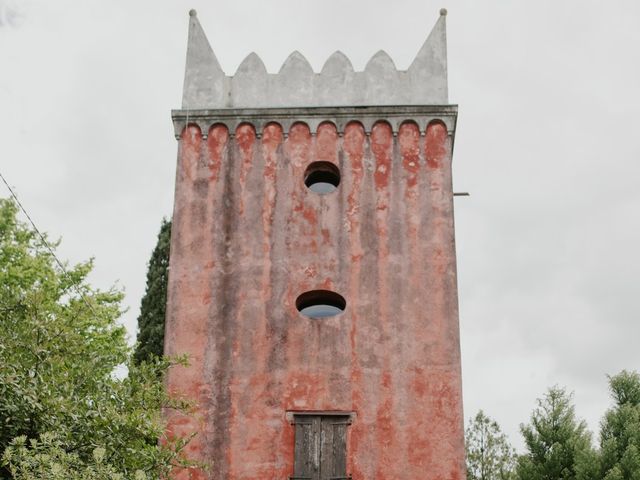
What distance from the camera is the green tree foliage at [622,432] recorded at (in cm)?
2273

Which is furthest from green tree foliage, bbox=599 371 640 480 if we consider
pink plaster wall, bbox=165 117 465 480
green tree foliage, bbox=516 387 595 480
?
pink plaster wall, bbox=165 117 465 480

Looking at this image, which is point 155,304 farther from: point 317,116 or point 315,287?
point 315,287

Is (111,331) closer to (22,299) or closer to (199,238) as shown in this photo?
(199,238)

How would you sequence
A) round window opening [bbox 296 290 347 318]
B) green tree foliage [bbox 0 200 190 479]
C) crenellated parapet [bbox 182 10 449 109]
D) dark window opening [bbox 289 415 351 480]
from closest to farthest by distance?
green tree foliage [bbox 0 200 190 479] < dark window opening [bbox 289 415 351 480] < round window opening [bbox 296 290 347 318] < crenellated parapet [bbox 182 10 449 109]

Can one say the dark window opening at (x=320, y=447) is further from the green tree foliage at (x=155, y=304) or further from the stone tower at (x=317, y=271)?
the green tree foliage at (x=155, y=304)

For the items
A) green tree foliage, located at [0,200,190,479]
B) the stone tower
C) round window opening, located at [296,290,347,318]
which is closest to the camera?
green tree foliage, located at [0,200,190,479]

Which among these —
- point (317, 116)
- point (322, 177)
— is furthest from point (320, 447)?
point (317, 116)

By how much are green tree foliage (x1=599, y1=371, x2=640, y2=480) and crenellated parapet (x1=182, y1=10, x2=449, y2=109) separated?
12430 millimetres

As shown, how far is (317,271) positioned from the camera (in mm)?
14359

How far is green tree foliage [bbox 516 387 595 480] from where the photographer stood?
23281 millimetres

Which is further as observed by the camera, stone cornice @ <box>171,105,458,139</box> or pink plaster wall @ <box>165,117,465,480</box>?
stone cornice @ <box>171,105,458,139</box>

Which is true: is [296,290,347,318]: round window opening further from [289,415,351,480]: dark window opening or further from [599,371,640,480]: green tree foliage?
[599,371,640,480]: green tree foliage

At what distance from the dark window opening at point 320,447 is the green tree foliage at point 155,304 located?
376 inches

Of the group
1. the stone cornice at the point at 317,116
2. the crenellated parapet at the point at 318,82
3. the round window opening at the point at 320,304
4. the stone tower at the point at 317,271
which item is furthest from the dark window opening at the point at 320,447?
the crenellated parapet at the point at 318,82
